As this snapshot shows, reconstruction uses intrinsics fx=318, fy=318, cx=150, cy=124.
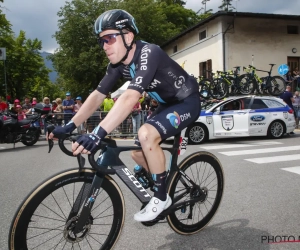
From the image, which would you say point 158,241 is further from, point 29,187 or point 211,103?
point 211,103

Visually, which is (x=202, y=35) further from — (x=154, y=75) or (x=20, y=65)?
(x=20, y=65)

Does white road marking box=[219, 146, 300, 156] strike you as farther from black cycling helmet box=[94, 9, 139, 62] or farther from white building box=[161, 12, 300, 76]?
white building box=[161, 12, 300, 76]

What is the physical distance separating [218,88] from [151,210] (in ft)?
40.9

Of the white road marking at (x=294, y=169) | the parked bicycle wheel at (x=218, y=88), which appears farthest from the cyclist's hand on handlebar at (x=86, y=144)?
the parked bicycle wheel at (x=218, y=88)

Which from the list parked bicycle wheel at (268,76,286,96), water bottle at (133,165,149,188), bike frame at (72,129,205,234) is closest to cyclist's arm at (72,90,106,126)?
bike frame at (72,129,205,234)

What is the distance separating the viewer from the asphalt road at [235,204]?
3213 millimetres

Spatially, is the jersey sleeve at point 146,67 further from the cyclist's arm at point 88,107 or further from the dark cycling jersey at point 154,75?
the cyclist's arm at point 88,107

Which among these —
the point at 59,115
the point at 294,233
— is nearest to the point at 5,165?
the point at 59,115

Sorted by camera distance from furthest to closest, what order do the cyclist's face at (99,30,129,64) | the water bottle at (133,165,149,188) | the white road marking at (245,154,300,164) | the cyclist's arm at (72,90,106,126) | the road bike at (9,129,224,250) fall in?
the white road marking at (245,154,300,164) → the water bottle at (133,165,149,188) → the cyclist's arm at (72,90,106,126) → the cyclist's face at (99,30,129,64) → the road bike at (9,129,224,250)

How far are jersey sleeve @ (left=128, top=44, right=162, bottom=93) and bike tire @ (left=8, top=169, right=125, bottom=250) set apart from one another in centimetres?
77

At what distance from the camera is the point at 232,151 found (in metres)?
9.20

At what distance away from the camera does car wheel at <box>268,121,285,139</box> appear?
11867 millimetres

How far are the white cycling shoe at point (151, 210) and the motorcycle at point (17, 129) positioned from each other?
29.8ft

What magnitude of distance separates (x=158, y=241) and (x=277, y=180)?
3.32 meters
